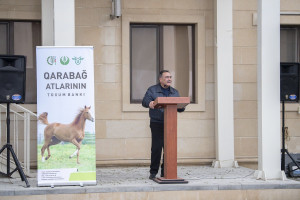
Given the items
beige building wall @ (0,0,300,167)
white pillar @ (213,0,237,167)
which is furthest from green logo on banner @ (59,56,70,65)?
white pillar @ (213,0,237,167)

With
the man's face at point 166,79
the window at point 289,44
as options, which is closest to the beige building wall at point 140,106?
the window at point 289,44

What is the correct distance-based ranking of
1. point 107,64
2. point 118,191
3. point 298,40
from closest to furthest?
1. point 118,191
2. point 107,64
3. point 298,40

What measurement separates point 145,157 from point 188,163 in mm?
860

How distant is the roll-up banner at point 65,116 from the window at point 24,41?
3.24 meters

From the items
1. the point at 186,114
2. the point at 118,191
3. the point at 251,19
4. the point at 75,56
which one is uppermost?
the point at 251,19

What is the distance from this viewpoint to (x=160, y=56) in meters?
12.1

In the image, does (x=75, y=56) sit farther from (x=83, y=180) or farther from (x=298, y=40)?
(x=298, y=40)

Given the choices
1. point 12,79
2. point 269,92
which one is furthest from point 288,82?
point 12,79

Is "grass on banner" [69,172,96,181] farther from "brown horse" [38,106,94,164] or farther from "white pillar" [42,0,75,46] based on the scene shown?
"white pillar" [42,0,75,46]

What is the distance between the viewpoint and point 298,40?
12.6 meters

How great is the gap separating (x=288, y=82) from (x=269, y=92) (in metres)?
0.88

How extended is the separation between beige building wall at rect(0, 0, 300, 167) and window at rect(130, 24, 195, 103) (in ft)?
0.96

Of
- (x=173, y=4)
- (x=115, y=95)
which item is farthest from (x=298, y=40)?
(x=115, y=95)

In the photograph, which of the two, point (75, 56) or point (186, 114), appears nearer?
point (75, 56)
